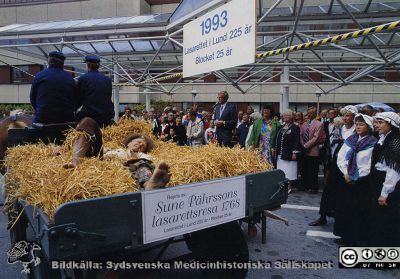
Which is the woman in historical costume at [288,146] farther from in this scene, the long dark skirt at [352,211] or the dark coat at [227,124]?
the long dark skirt at [352,211]

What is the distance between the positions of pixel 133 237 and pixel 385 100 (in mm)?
25423

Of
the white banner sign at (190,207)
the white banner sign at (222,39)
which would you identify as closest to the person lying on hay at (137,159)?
the white banner sign at (190,207)

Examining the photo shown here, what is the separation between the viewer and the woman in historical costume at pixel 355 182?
156 inches

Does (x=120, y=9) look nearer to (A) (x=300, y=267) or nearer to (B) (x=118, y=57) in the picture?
(B) (x=118, y=57)

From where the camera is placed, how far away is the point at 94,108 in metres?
3.63

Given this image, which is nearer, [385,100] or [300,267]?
[300,267]

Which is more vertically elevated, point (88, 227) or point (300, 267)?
point (88, 227)

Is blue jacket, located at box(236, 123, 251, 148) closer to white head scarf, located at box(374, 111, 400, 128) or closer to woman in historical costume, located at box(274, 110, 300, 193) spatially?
woman in historical costume, located at box(274, 110, 300, 193)

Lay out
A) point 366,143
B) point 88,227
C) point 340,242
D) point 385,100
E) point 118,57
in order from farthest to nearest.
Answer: point 385,100 → point 118,57 → point 340,242 → point 366,143 → point 88,227

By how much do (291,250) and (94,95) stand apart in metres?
3.06

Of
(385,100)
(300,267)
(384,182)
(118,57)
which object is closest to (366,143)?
(384,182)

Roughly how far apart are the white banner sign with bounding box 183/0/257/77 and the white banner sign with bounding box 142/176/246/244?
5.48 ft

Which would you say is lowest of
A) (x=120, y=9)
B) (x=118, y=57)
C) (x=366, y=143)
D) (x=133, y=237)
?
(x=133, y=237)

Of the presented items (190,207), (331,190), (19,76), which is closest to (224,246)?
(190,207)
